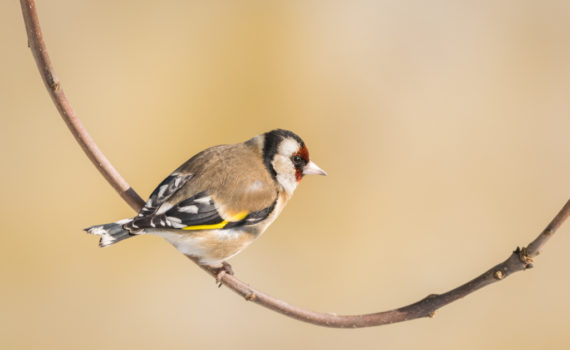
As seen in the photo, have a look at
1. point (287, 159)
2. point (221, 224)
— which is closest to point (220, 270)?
point (221, 224)

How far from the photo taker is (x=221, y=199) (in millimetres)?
2496

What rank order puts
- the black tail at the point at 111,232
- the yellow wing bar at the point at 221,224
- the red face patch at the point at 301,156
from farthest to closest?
the red face patch at the point at 301,156 → the yellow wing bar at the point at 221,224 → the black tail at the point at 111,232

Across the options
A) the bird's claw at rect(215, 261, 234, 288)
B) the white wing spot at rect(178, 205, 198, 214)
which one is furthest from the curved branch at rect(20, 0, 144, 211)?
the bird's claw at rect(215, 261, 234, 288)

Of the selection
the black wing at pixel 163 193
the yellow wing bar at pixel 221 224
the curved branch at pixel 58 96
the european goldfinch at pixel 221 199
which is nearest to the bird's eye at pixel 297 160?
the european goldfinch at pixel 221 199

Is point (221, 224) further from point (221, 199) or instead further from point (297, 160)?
point (297, 160)

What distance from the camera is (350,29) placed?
19.5 feet

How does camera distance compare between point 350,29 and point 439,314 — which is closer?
point 439,314

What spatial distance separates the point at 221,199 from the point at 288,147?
14.9 inches

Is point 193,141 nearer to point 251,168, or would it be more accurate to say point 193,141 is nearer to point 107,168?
point 251,168

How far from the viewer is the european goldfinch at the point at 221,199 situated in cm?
239

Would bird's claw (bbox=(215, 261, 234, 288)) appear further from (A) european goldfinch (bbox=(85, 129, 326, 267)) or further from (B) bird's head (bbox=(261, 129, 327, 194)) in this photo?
(B) bird's head (bbox=(261, 129, 327, 194))

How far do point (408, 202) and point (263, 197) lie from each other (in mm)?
3206

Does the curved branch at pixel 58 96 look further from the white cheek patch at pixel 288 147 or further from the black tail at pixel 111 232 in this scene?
the white cheek patch at pixel 288 147

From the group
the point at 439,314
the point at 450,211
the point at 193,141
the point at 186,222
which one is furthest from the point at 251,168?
the point at 450,211
